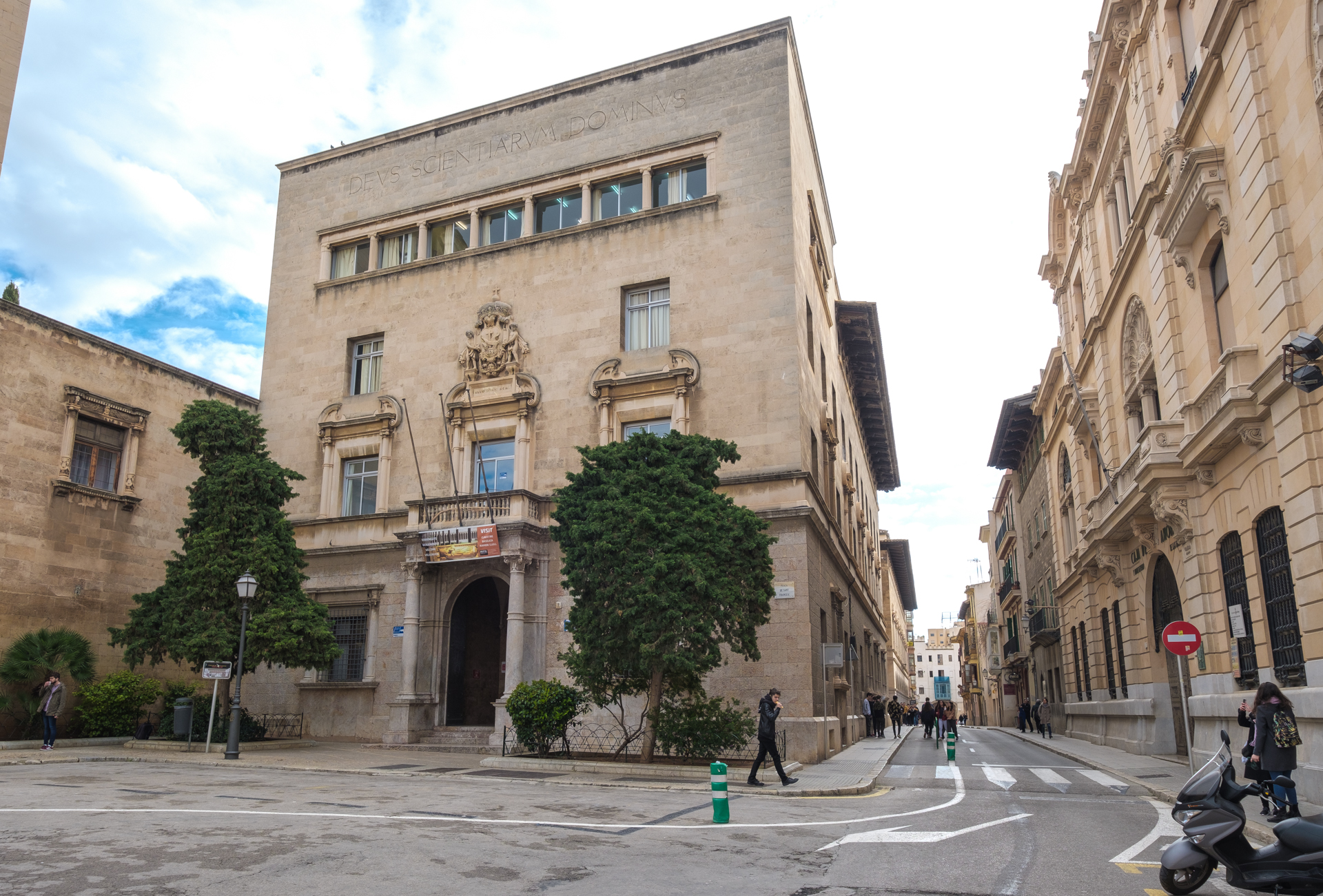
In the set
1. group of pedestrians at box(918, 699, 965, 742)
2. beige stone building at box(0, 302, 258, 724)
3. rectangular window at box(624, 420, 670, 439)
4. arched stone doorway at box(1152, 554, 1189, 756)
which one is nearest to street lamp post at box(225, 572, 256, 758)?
beige stone building at box(0, 302, 258, 724)

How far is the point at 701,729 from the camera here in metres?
18.6

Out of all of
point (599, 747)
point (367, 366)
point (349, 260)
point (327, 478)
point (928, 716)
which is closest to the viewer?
point (599, 747)

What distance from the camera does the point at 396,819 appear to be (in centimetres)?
1099

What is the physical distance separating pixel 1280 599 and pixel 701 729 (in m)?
10.6

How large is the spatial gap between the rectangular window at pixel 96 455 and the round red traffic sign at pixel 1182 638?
89.3ft

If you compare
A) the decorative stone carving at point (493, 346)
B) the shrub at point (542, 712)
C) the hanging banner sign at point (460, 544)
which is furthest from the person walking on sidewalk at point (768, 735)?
the decorative stone carving at point (493, 346)

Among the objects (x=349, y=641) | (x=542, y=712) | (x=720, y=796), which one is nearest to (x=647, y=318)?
(x=542, y=712)

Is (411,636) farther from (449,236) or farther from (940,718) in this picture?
(940,718)

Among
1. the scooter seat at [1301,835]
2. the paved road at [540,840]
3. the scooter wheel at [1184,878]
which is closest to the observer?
the scooter seat at [1301,835]

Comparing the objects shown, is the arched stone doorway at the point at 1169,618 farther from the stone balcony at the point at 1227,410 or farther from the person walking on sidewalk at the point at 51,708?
the person walking on sidewalk at the point at 51,708

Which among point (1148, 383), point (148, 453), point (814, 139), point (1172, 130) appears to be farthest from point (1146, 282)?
point (148, 453)

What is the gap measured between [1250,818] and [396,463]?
75.6 feet

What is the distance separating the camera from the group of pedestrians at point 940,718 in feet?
85.7

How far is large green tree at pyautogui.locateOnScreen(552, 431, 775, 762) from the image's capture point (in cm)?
1791
